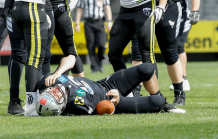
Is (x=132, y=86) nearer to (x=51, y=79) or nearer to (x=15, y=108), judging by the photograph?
(x=51, y=79)

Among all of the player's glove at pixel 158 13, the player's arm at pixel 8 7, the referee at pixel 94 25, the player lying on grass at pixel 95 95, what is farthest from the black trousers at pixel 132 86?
the referee at pixel 94 25

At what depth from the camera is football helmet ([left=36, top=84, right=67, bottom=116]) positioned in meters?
3.25

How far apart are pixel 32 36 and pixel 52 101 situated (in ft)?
2.18

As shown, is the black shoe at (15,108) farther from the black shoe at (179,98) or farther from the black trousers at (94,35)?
the black trousers at (94,35)

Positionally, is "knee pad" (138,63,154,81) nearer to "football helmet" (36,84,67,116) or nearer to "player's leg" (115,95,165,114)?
"player's leg" (115,95,165,114)

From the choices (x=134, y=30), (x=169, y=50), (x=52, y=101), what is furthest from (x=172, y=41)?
(x=52, y=101)

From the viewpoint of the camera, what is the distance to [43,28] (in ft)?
11.7

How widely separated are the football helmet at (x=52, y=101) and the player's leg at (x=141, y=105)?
53 centimetres

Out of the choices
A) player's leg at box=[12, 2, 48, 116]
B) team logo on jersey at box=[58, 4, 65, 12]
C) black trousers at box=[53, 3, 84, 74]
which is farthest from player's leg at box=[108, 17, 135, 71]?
player's leg at box=[12, 2, 48, 116]

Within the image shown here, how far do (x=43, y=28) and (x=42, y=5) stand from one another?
8.3 inches

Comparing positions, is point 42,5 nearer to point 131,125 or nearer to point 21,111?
point 21,111

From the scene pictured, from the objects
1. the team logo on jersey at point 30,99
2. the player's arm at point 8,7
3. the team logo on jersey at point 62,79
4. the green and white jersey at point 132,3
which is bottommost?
the team logo on jersey at point 30,99

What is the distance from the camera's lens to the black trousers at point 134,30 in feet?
13.5

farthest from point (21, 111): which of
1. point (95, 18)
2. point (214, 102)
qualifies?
point (95, 18)
